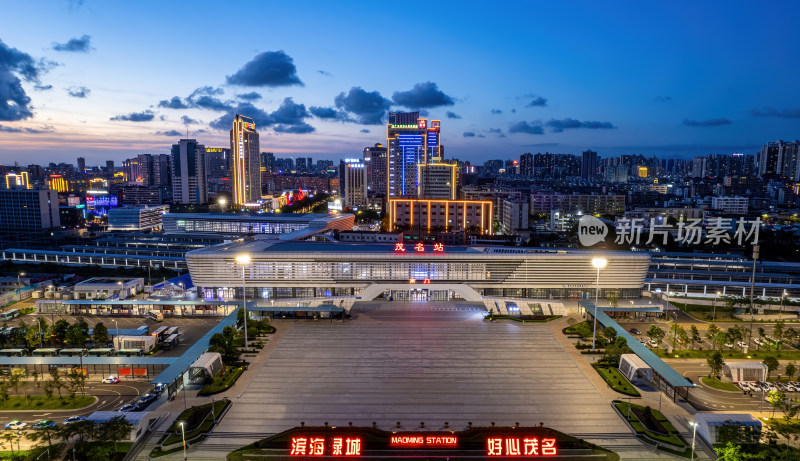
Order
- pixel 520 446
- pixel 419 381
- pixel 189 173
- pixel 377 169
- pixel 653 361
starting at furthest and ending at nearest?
pixel 377 169 < pixel 189 173 < pixel 653 361 < pixel 419 381 < pixel 520 446

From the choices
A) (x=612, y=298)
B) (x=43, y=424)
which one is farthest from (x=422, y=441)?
(x=612, y=298)

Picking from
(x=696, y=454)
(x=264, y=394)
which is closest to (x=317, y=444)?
(x=264, y=394)

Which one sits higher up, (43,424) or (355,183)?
(355,183)

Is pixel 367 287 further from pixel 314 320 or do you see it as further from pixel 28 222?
pixel 28 222

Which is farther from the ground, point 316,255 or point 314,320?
point 316,255

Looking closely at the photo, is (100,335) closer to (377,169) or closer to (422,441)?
(422,441)

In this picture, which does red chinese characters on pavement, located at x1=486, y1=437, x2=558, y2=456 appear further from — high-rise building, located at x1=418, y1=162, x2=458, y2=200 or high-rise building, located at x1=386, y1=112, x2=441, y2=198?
high-rise building, located at x1=386, y1=112, x2=441, y2=198
